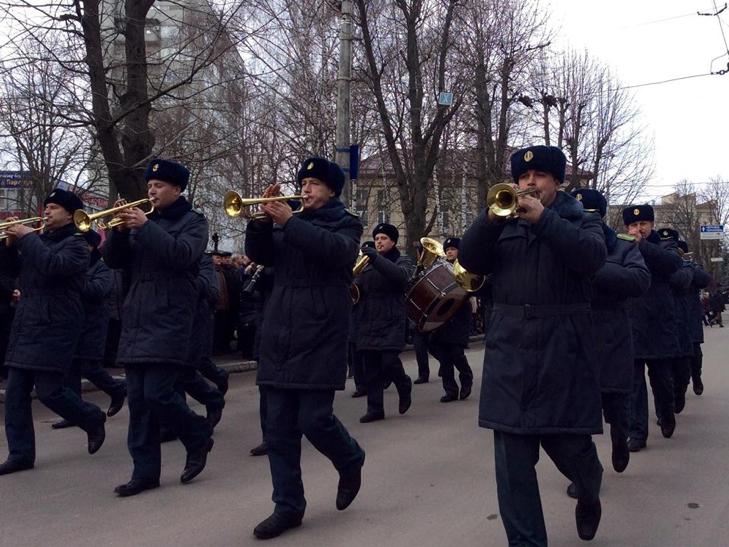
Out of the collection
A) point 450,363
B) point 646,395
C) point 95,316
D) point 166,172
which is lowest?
point 450,363

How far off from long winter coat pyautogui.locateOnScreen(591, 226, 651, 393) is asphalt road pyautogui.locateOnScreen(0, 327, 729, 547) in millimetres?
785

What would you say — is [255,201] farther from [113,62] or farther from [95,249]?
[113,62]

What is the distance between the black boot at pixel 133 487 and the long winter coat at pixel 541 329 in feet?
8.62

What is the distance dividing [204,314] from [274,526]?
324 centimetres

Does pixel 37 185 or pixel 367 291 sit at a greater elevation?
pixel 37 185

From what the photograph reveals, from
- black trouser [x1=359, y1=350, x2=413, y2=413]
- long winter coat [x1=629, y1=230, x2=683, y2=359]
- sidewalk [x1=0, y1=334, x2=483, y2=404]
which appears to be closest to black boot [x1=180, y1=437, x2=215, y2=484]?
black trouser [x1=359, y1=350, x2=413, y2=413]

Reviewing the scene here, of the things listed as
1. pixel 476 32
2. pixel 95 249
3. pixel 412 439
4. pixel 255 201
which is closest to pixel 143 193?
pixel 95 249

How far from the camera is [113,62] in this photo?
13.2 meters

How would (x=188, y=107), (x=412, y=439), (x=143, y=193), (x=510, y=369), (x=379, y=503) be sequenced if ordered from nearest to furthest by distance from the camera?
(x=510, y=369) < (x=379, y=503) < (x=412, y=439) < (x=143, y=193) < (x=188, y=107)

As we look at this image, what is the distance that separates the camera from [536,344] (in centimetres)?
388

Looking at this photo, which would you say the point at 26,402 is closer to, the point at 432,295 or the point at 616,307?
the point at 616,307

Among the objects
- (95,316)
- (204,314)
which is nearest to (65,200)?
(204,314)

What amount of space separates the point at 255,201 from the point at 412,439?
140 inches

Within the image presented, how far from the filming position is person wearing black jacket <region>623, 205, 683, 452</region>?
22.6ft
